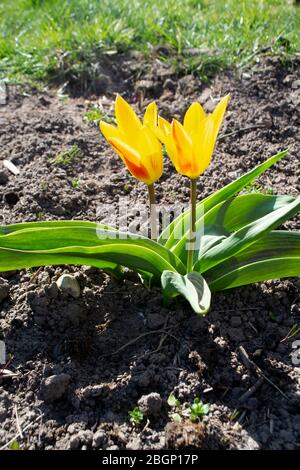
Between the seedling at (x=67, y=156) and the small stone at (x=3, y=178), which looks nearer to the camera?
the small stone at (x=3, y=178)

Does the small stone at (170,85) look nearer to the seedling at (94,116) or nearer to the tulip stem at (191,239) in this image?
the seedling at (94,116)

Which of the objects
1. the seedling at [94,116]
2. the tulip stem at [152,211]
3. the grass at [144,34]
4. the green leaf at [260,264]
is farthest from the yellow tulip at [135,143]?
the grass at [144,34]

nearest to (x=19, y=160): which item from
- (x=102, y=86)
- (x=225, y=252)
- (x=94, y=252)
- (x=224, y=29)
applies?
(x=102, y=86)

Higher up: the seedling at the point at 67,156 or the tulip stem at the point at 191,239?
the seedling at the point at 67,156

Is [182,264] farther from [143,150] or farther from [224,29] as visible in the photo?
[224,29]

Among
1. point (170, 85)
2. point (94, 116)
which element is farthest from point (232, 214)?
point (170, 85)

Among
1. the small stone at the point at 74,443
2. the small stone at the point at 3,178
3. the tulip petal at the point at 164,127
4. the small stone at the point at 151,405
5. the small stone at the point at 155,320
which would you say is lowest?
the small stone at the point at 74,443

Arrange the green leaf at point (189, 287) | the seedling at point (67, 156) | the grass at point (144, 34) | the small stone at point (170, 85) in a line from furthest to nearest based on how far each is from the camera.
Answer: the grass at point (144, 34)
the small stone at point (170, 85)
the seedling at point (67, 156)
the green leaf at point (189, 287)
